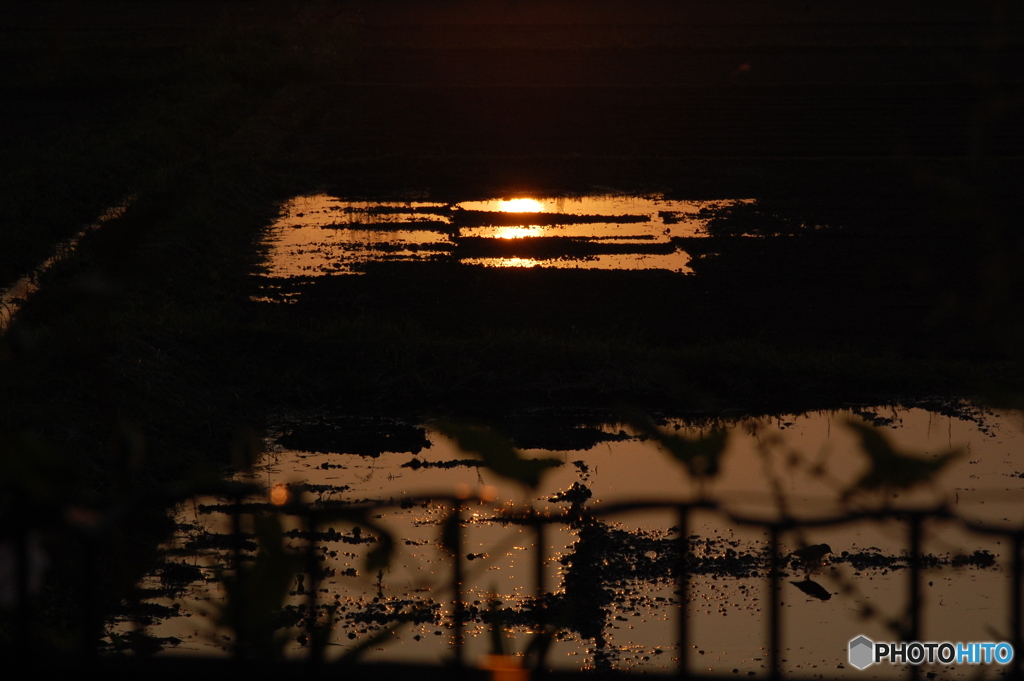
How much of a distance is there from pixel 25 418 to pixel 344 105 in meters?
14.3

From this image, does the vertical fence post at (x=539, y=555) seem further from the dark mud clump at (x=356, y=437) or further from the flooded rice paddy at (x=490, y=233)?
the flooded rice paddy at (x=490, y=233)

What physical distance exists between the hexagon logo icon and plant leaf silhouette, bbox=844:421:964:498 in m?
0.41

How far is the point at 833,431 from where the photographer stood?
5.71 m

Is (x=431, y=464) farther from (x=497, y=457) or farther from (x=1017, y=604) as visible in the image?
(x=497, y=457)

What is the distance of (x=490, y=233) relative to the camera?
1060 centimetres

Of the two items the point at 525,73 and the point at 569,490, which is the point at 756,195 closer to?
the point at 569,490

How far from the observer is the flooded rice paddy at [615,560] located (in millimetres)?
3574

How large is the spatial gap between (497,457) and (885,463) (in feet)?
1.10

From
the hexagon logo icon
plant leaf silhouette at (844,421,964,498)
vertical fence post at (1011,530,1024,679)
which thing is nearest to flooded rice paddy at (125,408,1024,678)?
the hexagon logo icon

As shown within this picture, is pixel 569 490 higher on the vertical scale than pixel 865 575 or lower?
higher

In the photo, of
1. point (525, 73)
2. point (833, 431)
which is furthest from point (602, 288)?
point (525, 73)

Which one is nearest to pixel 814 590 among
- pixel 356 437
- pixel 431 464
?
pixel 431 464

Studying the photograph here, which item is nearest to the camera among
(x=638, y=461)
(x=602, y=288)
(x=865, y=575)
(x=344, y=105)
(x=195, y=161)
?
(x=865, y=575)

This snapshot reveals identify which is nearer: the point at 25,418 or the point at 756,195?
the point at 25,418
